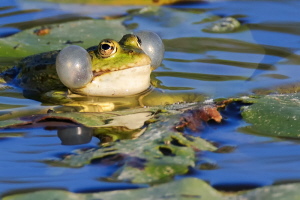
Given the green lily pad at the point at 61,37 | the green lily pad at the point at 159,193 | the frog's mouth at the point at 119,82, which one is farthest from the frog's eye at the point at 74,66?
the green lily pad at the point at 159,193

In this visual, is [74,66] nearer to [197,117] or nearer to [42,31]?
[197,117]

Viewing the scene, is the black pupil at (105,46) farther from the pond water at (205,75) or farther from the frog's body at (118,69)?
the pond water at (205,75)

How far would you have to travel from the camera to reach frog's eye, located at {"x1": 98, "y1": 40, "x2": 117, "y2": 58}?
18.1 ft

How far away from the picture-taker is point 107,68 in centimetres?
561

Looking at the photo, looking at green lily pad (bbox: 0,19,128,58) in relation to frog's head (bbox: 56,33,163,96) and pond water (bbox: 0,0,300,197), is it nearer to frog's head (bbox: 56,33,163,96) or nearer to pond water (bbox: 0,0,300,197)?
pond water (bbox: 0,0,300,197)

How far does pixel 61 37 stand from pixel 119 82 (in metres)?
1.76

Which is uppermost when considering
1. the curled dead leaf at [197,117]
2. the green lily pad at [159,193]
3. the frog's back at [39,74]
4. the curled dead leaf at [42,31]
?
the green lily pad at [159,193]

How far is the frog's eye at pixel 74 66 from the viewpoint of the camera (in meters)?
5.49

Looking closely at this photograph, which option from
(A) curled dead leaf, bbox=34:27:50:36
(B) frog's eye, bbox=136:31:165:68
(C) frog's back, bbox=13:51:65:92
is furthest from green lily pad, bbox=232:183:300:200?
(A) curled dead leaf, bbox=34:27:50:36

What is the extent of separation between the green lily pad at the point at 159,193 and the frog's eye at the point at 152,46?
280cm

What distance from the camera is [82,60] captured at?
554cm

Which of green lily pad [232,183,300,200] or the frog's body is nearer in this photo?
green lily pad [232,183,300,200]

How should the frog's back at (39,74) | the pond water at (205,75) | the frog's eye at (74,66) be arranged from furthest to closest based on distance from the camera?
the frog's back at (39,74) < the frog's eye at (74,66) < the pond water at (205,75)

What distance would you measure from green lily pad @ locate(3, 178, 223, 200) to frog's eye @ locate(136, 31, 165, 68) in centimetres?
280
